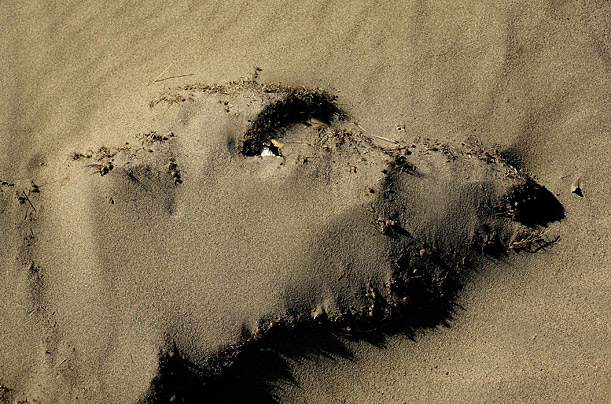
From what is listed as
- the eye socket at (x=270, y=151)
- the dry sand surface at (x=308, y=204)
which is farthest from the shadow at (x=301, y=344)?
the eye socket at (x=270, y=151)

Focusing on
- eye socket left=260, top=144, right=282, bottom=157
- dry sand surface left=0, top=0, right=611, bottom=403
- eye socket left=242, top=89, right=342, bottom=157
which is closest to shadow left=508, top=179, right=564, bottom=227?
dry sand surface left=0, top=0, right=611, bottom=403

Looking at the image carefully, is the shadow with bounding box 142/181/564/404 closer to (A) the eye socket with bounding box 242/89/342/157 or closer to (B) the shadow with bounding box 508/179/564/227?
(B) the shadow with bounding box 508/179/564/227

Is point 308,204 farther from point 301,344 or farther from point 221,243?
point 301,344

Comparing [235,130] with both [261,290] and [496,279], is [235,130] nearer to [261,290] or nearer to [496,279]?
[261,290]

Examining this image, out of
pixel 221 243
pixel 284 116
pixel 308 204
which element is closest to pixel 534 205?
pixel 308 204

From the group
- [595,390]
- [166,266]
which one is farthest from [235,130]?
[595,390]

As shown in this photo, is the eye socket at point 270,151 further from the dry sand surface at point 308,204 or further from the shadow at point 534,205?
the shadow at point 534,205
